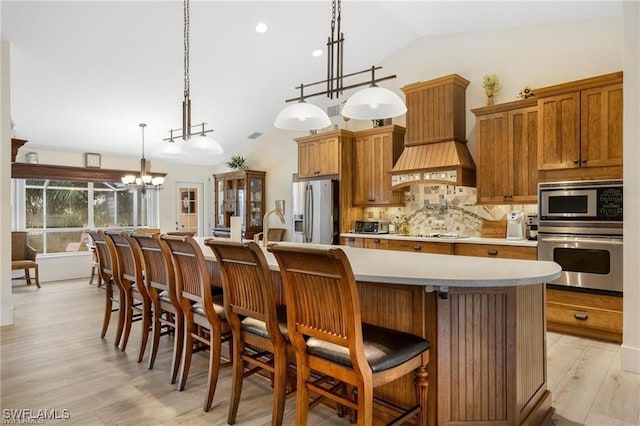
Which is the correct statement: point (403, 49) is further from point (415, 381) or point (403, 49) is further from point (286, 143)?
point (415, 381)

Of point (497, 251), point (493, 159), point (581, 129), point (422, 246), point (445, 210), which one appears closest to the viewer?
point (581, 129)

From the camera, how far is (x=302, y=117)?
2693 mm

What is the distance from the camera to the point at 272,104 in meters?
6.49

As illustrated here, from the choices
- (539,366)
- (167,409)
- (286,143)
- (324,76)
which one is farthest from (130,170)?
(539,366)

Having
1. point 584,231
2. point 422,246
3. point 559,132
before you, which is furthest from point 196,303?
point 559,132

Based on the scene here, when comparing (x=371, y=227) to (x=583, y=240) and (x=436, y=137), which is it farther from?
(x=583, y=240)

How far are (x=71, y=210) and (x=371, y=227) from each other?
5.58 meters

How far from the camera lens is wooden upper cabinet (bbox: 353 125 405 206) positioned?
5.40 metres

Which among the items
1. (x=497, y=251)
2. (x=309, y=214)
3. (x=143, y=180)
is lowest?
(x=497, y=251)

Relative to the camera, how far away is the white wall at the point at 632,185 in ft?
9.35

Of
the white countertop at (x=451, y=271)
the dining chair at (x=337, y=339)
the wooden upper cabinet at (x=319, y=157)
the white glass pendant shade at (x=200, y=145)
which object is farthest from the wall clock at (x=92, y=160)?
the dining chair at (x=337, y=339)

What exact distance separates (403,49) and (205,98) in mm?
3035

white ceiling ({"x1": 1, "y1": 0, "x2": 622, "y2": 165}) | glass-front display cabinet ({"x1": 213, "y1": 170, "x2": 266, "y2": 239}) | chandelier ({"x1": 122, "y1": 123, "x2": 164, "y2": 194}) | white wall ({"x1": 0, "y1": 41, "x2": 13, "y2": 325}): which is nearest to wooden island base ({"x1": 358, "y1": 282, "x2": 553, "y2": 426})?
white ceiling ({"x1": 1, "y1": 0, "x2": 622, "y2": 165})

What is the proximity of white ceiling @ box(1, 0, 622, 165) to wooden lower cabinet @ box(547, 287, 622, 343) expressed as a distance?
2.86 metres
